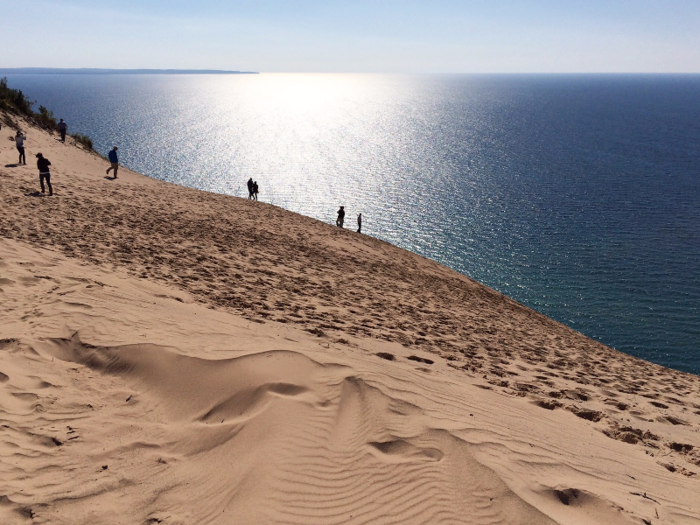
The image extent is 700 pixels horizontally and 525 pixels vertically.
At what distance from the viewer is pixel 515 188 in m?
50.6

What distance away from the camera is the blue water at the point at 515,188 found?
86.3 ft

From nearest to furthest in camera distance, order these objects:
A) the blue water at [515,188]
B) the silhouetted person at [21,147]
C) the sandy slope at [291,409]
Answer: the sandy slope at [291,409] < the silhouetted person at [21,147] < the blue water at [515,188]

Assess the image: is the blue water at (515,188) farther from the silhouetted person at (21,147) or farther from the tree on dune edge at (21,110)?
the silhouetted person at (21,147)

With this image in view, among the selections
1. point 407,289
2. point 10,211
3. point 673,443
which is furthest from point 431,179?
point 673,443

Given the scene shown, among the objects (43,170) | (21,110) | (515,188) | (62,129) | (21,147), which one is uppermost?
(21,110)

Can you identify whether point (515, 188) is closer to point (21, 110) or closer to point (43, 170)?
point (43, 170)

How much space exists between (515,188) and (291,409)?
49360mm

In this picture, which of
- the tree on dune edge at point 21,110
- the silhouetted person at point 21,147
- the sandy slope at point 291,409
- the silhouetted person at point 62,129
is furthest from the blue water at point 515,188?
the silhouetted person at point 21,147

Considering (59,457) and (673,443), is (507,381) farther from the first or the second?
(59,457)

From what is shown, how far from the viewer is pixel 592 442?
7.02 meters

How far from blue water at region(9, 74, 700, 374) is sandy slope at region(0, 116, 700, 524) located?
48.0 ft

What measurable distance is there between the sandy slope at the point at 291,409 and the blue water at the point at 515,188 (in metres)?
14.6

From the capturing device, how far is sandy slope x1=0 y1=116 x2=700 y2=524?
4.83 m

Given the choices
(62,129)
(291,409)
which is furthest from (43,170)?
(291,409)
